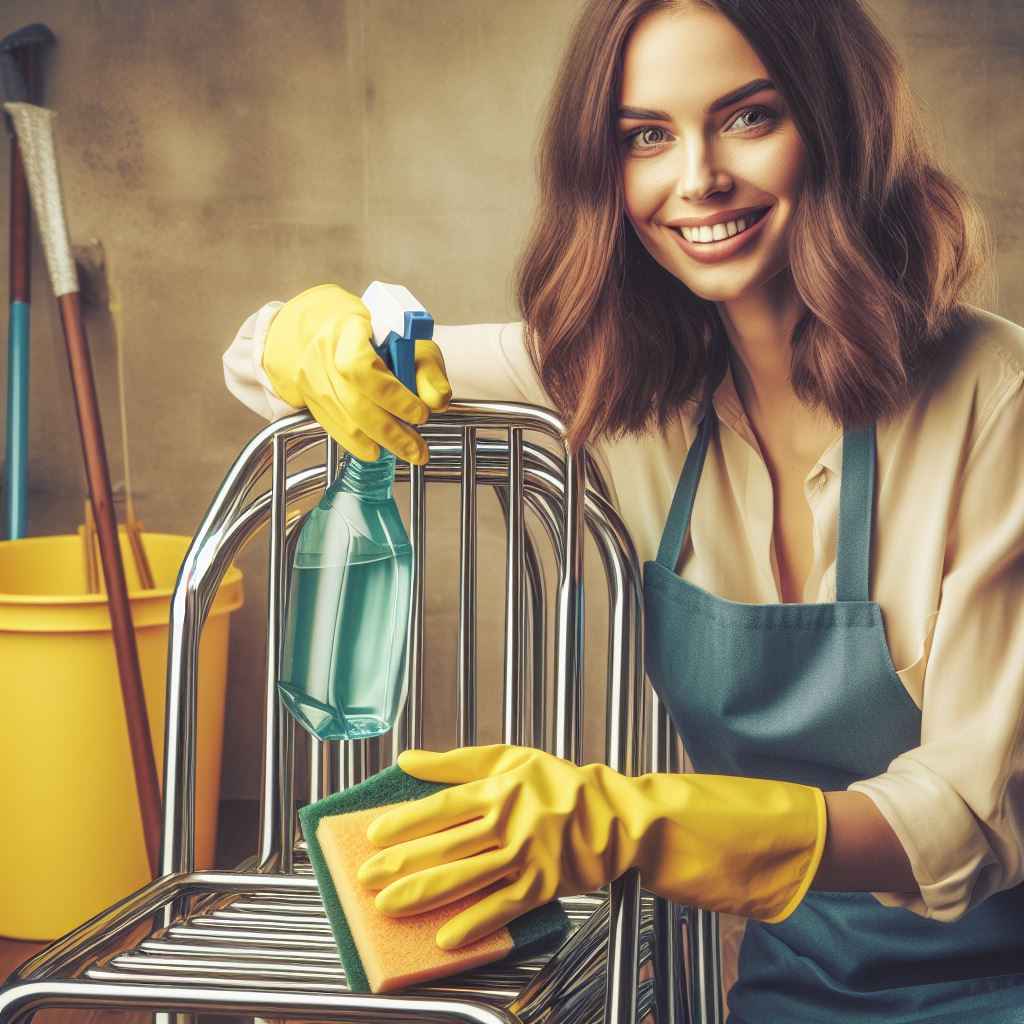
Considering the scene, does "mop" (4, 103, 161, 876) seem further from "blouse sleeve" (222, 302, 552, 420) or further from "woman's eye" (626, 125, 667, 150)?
"woman's eye" (626, 125, 667, 150)

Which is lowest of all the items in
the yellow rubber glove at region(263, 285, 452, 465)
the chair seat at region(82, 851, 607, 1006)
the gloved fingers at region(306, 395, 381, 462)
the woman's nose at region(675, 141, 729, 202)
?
the chair seat at region(82, 851, 607, 1006)

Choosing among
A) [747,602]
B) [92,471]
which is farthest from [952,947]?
[92,471]

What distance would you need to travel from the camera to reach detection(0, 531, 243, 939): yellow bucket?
6.45 feet

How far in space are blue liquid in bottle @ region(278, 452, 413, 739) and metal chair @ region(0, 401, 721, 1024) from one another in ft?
0.36

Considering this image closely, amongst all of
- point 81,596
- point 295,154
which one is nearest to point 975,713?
point 81,596


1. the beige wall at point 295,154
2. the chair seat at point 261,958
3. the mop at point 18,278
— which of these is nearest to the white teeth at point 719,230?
the chair seat at point 261,958

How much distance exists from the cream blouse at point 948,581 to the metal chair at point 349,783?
0.38ft

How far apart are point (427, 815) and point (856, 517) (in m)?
0.50

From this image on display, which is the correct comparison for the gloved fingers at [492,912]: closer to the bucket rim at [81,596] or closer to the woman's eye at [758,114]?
the woman's eye at [758,114]

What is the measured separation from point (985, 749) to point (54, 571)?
183 cm

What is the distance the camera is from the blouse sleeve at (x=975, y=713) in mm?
949

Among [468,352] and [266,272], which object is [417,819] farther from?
[266,272]

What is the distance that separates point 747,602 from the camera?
1.17 metres

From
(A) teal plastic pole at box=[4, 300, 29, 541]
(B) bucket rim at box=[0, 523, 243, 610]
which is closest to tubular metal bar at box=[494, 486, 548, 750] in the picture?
(B) bucket rim at box=[0, 523, 243, 610]
